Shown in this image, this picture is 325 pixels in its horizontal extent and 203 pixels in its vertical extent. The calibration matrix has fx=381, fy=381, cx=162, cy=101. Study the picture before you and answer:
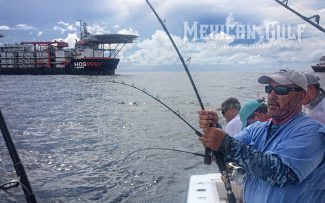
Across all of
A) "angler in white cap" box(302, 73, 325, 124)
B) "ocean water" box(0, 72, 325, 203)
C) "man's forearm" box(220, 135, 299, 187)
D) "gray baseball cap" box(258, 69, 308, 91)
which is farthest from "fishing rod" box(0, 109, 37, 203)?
"angler in white cap" box(302, 73, 325, 124)

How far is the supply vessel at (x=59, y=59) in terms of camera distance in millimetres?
93750

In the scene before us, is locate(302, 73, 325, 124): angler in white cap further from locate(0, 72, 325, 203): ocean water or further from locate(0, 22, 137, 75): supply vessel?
locate(0, 22, 137, 75): supply vessel

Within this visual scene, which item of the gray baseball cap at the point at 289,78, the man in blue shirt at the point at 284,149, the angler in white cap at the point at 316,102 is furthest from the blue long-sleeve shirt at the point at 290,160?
the angler in white cap at the point at 316,102

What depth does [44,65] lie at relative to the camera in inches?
3821

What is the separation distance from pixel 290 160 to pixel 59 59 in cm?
9851

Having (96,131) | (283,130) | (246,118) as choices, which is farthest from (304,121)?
(96,131)

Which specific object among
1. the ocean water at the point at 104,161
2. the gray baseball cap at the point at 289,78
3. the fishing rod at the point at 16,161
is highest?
the gray baseball cap at the point at 289,78

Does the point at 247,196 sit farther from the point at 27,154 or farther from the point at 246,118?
the point at 27,154

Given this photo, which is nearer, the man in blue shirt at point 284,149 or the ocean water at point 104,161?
the man in blue shirt at point 284,149

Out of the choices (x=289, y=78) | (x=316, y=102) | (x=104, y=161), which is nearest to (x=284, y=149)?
(x=289, y=78)

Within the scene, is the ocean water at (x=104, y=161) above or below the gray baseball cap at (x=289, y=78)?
below

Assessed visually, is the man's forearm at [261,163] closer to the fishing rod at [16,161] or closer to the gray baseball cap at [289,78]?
the gray baseball cap at [289,78]

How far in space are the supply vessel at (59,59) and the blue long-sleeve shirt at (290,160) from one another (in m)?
92.0

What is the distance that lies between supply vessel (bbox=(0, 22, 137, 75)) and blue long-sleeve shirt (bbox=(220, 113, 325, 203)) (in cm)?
9200
